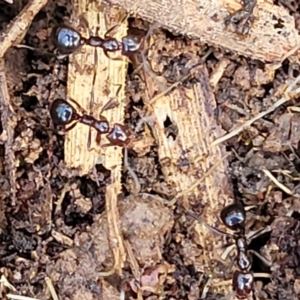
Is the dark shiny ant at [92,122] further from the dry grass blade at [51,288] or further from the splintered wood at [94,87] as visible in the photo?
the dry grass blade at [51,288]

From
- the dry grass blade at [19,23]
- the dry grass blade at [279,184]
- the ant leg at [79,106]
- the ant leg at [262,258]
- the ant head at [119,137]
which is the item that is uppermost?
the dry grass blade at [19,23]

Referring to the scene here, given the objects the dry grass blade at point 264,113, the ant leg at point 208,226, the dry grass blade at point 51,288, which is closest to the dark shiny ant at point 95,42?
the dry grass blade at point 264,113

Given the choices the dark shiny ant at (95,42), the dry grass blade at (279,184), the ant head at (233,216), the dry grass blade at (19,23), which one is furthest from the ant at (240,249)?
the dry grass blade at (19,23)

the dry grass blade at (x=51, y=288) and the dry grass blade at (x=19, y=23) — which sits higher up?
the dry grass blade at (x=19, y=23)

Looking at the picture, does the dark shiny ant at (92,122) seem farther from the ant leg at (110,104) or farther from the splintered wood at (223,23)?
the splintered wood at (223,23)
